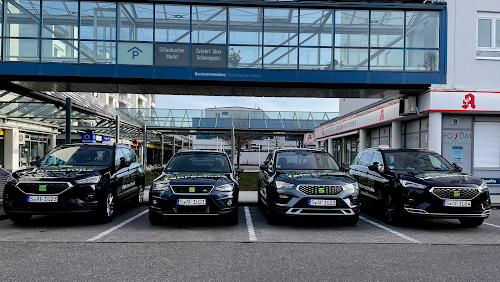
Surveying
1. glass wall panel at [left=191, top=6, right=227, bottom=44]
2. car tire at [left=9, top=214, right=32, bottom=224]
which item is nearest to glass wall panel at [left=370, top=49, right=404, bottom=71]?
glass wall panel at [left=191, top=6, right=227, bottom=44]

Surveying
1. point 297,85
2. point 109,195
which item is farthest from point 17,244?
point 297,85

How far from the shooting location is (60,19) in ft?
44.8

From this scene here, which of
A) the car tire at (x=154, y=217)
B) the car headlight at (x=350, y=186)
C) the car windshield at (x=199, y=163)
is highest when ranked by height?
the car windshield at (x=199, y=163)

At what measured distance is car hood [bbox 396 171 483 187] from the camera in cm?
749

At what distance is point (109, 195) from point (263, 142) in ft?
141

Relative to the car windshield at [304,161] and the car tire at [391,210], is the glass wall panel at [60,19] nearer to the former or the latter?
the car windshield at [304,161]

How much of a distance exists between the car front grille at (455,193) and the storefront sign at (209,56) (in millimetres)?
8907

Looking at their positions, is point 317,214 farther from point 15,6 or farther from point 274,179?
point 15,6

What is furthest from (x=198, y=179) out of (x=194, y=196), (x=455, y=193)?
(x=455, y=193)

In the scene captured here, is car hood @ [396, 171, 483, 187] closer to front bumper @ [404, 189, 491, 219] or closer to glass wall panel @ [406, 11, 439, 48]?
front bumper @ [404, 189, 491, 219]

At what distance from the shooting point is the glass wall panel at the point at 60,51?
13.4 m

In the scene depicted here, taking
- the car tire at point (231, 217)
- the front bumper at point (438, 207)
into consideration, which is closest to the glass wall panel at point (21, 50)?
the car tire at point (231, 217)

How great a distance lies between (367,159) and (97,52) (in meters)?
10.1

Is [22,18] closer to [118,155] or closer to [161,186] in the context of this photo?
[118,155]
